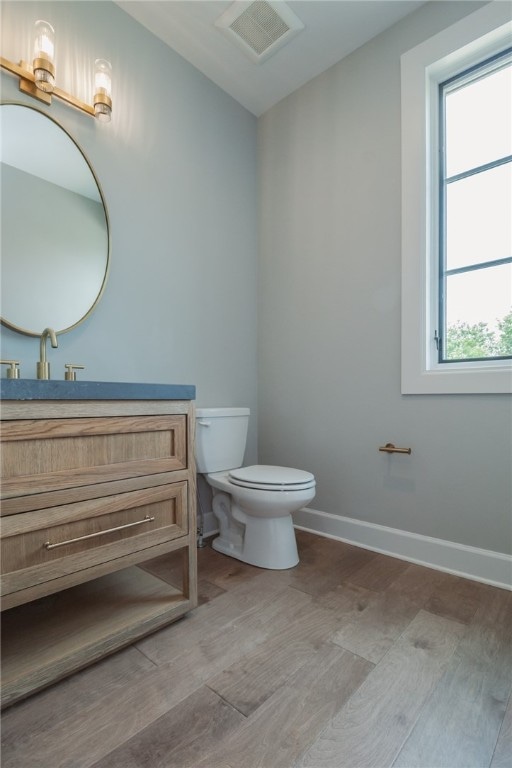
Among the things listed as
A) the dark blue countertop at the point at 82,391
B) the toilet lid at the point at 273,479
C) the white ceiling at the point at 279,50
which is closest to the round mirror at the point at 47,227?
the dark blue countertop at the point at 82,391

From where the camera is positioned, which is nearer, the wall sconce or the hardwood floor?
the hardwood floor

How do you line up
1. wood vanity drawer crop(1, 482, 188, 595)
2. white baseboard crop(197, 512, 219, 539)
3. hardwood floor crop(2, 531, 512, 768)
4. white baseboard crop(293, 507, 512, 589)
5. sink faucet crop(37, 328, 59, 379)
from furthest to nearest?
white baseboard crop(197, 512, 219, 539)
white baseboard crop(293, 507, 512, 589)
sink faucet crop(37, 328, 59, 379)
wood vanity drawer crop(1, 482, 188, 595)
hardwood floor crop(2, 531, 512, 768)

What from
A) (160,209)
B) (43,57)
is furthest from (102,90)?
(160,209)

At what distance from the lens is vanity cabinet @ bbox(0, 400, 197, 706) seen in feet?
3.05

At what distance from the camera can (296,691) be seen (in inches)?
38.5

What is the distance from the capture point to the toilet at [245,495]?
1.61 meters

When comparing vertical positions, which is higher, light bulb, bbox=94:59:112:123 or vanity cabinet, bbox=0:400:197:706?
light bulb, bbox=94:59:112:123

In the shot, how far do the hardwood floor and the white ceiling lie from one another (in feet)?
8.36

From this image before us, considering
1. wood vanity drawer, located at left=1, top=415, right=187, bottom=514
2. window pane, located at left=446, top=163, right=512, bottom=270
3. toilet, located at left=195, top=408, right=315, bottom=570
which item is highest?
window pane, located at left=446, top=163, right=512, bottom=270

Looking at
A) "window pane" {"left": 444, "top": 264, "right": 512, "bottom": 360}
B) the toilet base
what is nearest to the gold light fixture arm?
"window pane" {"left": 444, "top": 264, "right": 512, "bottom": 360}

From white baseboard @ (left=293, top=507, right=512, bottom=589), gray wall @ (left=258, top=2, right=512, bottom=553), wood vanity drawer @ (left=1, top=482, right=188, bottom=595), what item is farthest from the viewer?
gray wall @ (left=258, top=2, right=512, bottom=553)

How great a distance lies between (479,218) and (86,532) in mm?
1941

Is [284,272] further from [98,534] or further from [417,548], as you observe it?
[98,534]

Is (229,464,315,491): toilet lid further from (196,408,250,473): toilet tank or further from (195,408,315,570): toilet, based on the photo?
(196,408,250,473): toilet tank
